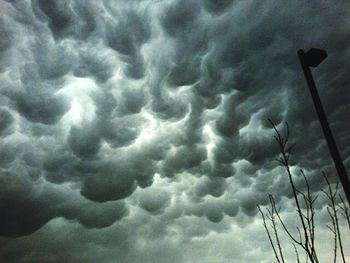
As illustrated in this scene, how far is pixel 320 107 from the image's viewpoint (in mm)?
5727

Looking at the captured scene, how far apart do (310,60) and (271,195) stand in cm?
254

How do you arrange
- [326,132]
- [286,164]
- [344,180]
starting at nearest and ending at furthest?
1. [344,180]
2. [326,132]
3. [286,164]

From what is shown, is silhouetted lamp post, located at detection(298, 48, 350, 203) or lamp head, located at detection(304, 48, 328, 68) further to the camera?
lamp head, located at detection(304, 48, 328, 68)

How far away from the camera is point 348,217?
6.30 m

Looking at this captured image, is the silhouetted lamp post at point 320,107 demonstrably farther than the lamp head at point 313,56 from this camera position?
No

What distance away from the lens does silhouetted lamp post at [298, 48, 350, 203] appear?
5.19 metres

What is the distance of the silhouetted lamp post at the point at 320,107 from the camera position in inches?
204

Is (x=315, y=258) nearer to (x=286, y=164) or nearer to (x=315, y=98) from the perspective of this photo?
(x=286, y=164)

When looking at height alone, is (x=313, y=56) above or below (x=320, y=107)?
above

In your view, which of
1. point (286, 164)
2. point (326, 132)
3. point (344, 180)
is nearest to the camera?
point (344, 180)

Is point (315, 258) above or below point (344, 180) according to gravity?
below

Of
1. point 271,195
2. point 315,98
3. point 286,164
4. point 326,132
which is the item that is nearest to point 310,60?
point 315,98

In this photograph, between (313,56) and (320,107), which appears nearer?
(320,107)

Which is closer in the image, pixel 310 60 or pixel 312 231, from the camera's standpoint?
pixel 312 231
